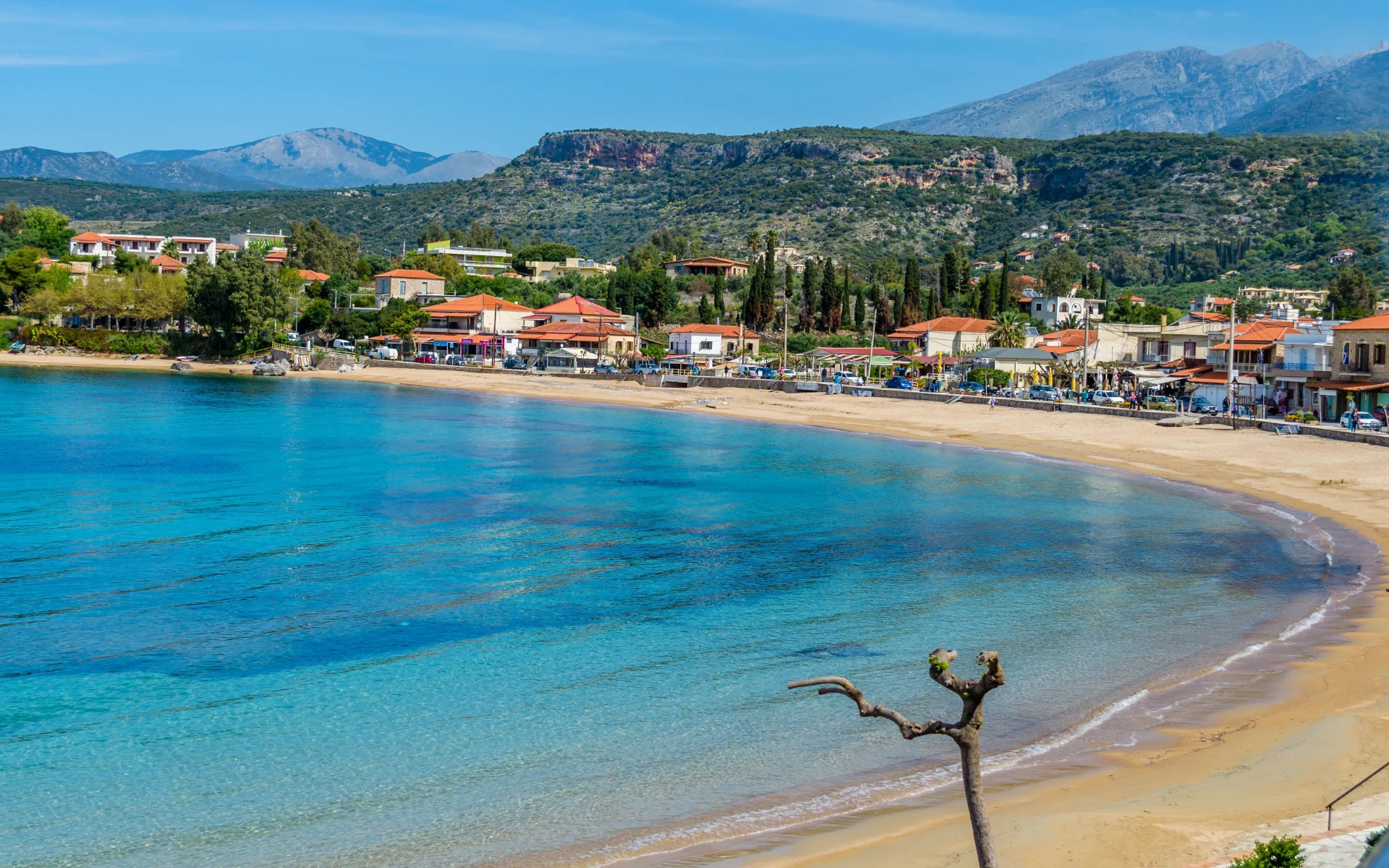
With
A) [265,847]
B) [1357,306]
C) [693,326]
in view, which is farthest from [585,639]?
[1357,306]

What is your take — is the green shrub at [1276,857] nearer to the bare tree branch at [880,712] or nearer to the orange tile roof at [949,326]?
the bare tree branch at [880,712]

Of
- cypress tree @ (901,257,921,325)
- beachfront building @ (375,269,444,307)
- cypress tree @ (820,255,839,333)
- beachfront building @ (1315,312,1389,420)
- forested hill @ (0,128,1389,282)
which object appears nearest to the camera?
beachfront building @ (1315,312,1389,420)

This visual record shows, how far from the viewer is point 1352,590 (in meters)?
22.7

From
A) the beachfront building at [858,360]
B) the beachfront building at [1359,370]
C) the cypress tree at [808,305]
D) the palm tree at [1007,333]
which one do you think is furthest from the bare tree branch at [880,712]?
the cypress tree at [808,305]

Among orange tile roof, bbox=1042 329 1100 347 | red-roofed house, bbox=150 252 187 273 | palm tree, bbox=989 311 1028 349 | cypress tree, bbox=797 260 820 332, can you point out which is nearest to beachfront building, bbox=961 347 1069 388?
orange tile roof, bbox=1042 329 1100 347

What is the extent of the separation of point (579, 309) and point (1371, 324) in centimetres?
6605

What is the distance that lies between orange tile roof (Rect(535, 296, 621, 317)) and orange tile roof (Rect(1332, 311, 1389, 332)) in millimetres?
60839

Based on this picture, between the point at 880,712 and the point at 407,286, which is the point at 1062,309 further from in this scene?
the point at 880,712

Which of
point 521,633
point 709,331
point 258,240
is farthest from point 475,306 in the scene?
point 521,633

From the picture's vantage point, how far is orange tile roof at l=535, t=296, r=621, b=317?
10225 centimetres

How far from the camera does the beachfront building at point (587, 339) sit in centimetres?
9594

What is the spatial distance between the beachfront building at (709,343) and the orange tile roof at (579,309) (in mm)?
10177

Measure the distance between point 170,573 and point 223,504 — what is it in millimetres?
9234

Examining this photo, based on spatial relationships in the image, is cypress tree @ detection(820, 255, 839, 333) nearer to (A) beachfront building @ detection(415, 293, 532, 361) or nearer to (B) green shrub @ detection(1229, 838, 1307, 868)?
(A) beachfront building @ detection(415, 293, 532, 361)
